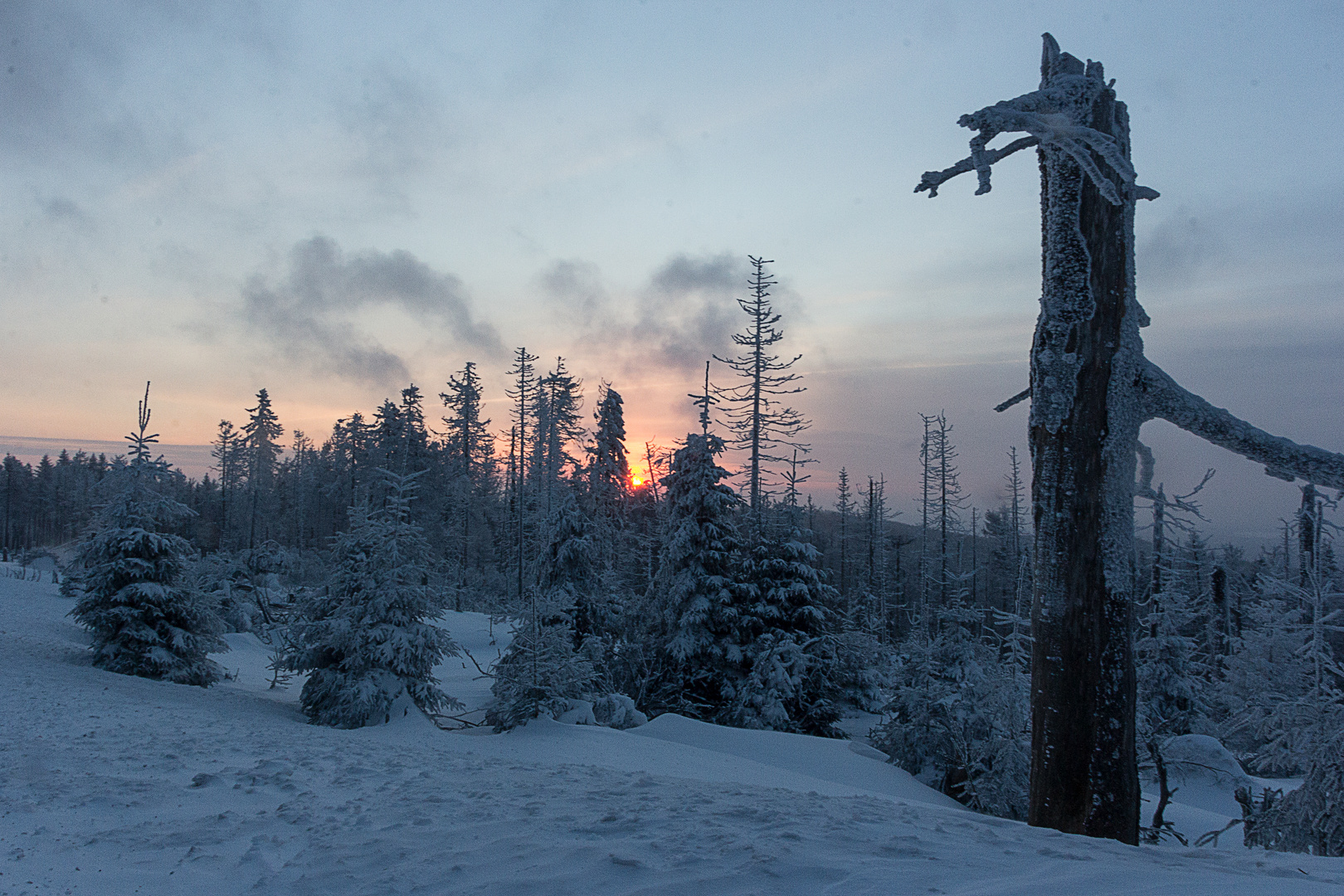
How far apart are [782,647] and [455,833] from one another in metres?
15.1

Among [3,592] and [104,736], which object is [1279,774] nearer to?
[104,736]

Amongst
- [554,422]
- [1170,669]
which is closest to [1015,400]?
[1170,669]

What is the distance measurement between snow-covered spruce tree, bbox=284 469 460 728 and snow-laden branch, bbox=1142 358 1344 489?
1163 centimetres

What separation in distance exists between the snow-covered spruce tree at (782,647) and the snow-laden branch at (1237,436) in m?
14.9

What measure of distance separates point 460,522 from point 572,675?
40.7 meters

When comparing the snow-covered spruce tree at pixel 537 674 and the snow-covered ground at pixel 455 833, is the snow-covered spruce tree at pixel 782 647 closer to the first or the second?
the snow-covered spruce tree at pixel 537 674

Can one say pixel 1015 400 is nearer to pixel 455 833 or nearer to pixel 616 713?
pixel 455 833

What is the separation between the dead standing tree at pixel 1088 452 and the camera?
15.4 ft

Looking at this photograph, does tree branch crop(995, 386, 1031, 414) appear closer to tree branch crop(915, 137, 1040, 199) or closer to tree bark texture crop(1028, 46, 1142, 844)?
tree bark texture crop(1028, 46, 1142, 844)

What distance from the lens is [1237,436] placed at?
15.7 ft

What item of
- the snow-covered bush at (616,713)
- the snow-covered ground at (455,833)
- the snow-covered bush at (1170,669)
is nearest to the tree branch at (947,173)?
the snow-covered ground at (455,833)

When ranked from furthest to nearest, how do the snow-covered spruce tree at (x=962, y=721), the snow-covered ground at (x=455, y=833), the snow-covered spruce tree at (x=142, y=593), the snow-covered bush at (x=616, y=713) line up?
1. the snow-covered bush at (x=616, y=713)
2. the snow-covered spruce tree at (x=142, y=593)
3. the snow-covered spruce tree at (x=962, y=721)
4. the snow-covered ground at (x=455, y=833)

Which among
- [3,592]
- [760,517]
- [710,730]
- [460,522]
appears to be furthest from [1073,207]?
[460,522]

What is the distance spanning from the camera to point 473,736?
1252 cm
